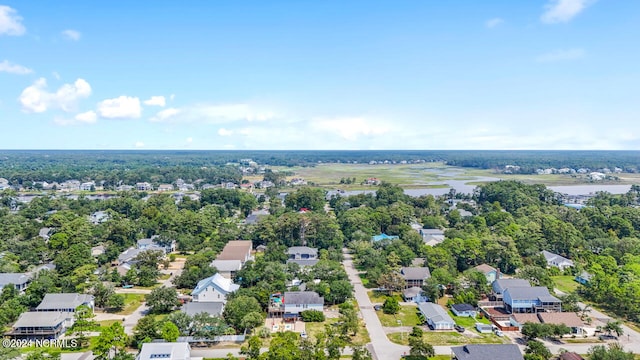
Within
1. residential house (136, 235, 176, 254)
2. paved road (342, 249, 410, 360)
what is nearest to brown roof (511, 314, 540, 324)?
paved road (342, 249, 410, 360)

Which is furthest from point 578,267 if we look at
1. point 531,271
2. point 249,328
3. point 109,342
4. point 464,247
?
point 109,342

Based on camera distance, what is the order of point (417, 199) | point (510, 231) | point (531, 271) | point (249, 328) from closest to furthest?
point (249, 328), point (531, 271), point (510, 231), point (417, 199)

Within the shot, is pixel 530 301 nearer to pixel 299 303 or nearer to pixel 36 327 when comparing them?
pixel 299 303

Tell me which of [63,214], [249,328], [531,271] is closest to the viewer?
[249,328]

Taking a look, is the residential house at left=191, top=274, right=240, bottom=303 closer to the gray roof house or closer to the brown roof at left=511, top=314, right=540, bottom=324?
the gray roof house

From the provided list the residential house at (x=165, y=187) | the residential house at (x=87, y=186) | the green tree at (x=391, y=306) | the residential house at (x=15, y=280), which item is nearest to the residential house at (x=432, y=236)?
the green tree at (x=391, y=306)

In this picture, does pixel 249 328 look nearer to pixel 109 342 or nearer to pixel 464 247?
pixel 109 342

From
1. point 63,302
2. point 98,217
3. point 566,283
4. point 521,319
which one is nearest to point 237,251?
point 63,302
